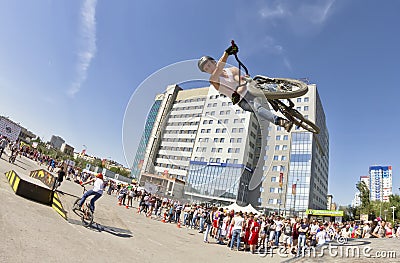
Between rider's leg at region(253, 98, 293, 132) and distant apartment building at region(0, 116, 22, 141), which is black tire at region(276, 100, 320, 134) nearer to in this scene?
rider's leg at region(253, 98, 293, 132)

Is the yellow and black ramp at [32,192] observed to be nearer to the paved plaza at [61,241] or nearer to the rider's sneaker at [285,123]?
the paved plaza at [61,241]

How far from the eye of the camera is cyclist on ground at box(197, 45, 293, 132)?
7.28 meters

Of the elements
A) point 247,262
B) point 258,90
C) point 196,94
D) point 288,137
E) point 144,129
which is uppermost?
point 288,137

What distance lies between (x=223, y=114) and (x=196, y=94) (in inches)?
75.1

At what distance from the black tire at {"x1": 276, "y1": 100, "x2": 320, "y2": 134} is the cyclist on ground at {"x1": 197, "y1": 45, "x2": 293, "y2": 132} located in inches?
15.1

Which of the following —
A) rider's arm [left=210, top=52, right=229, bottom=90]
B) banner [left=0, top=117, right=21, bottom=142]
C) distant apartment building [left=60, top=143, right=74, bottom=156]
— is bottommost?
rider's arm [left=210, top=52, right=229, bottom=90]

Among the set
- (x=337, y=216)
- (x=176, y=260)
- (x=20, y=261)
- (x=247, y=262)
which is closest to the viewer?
(x=20, y=261)

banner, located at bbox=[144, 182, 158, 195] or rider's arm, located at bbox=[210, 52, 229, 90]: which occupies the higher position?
rider's arm, located at bbox=[210, 52, 229, 90]

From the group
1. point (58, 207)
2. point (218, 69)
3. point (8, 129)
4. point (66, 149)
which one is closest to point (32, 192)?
point (58, 207)

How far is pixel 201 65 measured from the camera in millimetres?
7312

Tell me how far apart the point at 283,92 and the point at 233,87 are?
161 centimetres

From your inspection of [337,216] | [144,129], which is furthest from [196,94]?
[337,216]

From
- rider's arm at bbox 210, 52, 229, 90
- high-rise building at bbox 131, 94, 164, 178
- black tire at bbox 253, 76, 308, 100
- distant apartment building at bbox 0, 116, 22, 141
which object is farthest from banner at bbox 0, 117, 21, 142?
black tire at bbox 253, 76, 308, 100

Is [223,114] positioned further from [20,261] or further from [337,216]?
[337,216]
